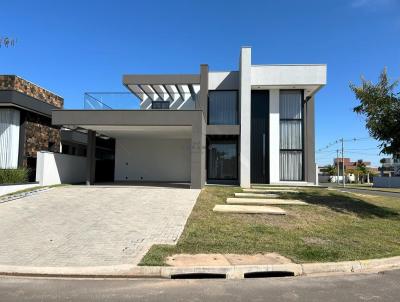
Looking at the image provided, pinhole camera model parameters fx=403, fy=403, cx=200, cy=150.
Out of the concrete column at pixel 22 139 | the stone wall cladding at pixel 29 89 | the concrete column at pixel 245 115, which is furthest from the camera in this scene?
the concrete column at pixel 245 115

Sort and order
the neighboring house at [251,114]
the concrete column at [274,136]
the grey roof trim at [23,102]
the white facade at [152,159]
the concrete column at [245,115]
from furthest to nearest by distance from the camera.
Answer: the white facade at [152,159], the concrete column at [274,136], the neighboring house at [251,114], the concrete column at [245,115], the grey roof trim at [23,102]

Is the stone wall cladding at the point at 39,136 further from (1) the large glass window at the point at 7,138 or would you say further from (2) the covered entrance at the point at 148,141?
(2) the covered entrance at the point at 148,141

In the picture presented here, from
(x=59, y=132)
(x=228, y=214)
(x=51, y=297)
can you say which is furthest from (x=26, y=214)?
(x=59, y=132)

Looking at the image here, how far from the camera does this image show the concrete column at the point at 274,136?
87.4 feet

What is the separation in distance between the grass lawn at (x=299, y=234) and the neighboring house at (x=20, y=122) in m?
11.5

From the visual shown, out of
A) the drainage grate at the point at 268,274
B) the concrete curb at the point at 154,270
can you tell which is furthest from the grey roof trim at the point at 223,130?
the drainage grate at the point at 268,274

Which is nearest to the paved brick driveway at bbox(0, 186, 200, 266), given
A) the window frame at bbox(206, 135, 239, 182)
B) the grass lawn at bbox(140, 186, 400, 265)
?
the grass lawn at bbox(140, 186, 400, 265)

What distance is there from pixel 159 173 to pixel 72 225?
17.1m

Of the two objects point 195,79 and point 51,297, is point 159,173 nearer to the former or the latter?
point 195,79

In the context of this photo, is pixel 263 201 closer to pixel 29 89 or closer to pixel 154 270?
pixel 154 270

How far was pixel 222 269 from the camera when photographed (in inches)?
307

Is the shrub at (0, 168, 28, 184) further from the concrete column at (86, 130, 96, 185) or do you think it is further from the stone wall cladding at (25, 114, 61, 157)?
the concrete column at (86, 130, 96, 185)

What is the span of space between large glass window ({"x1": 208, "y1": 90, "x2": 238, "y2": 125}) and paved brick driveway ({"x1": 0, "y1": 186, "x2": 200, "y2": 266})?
9.53 meters

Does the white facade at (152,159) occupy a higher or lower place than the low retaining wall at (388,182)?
higher
